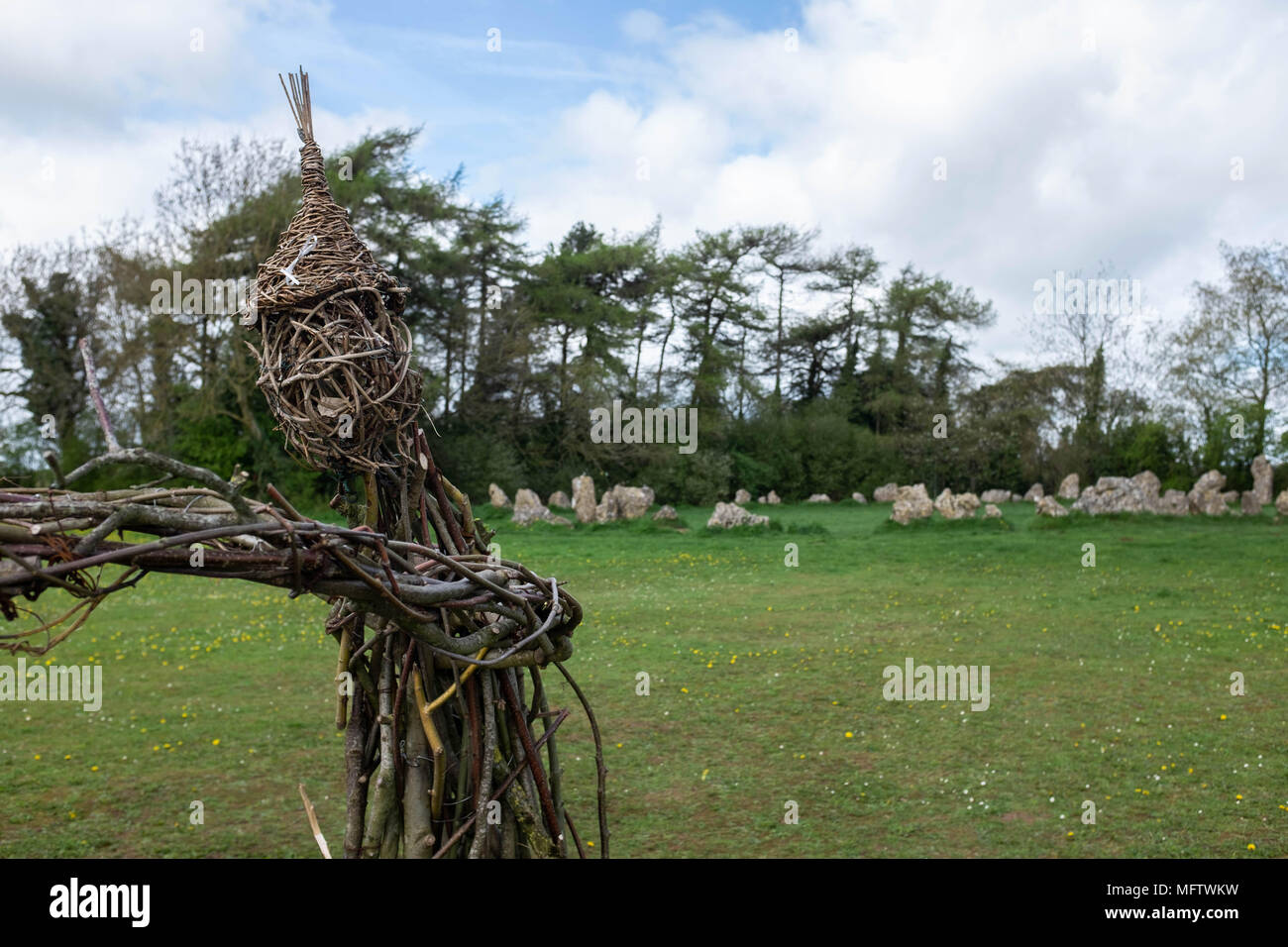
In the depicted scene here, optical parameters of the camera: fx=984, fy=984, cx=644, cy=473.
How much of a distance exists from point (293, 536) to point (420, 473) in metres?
0.98

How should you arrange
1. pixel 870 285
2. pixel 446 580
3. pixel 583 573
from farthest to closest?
pixel 870 285, pixel 583 573, pixel 446 580

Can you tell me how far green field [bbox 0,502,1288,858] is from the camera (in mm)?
5414

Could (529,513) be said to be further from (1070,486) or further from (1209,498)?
(1070,486)

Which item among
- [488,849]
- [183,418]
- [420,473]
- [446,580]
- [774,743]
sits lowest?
[774,743]

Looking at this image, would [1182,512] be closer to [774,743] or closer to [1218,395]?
[1218,395]

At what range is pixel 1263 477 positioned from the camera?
24.7 meters

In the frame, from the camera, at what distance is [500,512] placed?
72.5 ft

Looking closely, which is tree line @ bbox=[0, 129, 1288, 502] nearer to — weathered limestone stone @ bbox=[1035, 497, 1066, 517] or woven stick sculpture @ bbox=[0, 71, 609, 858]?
weathered limestone stone @ bbox=[1035, 497, 1066, 517]

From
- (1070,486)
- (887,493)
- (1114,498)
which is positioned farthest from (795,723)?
(1070,486)

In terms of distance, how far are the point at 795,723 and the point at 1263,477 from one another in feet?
73.8

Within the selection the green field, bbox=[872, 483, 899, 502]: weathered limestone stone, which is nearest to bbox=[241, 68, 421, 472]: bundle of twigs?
the green field

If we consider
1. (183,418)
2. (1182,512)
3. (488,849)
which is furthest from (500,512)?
(488,849)

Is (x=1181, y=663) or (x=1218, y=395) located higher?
(x=1218, y=395)

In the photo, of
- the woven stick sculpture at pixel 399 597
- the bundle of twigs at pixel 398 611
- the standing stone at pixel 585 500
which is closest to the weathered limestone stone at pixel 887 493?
→ the standing stone at pixel 585 500
